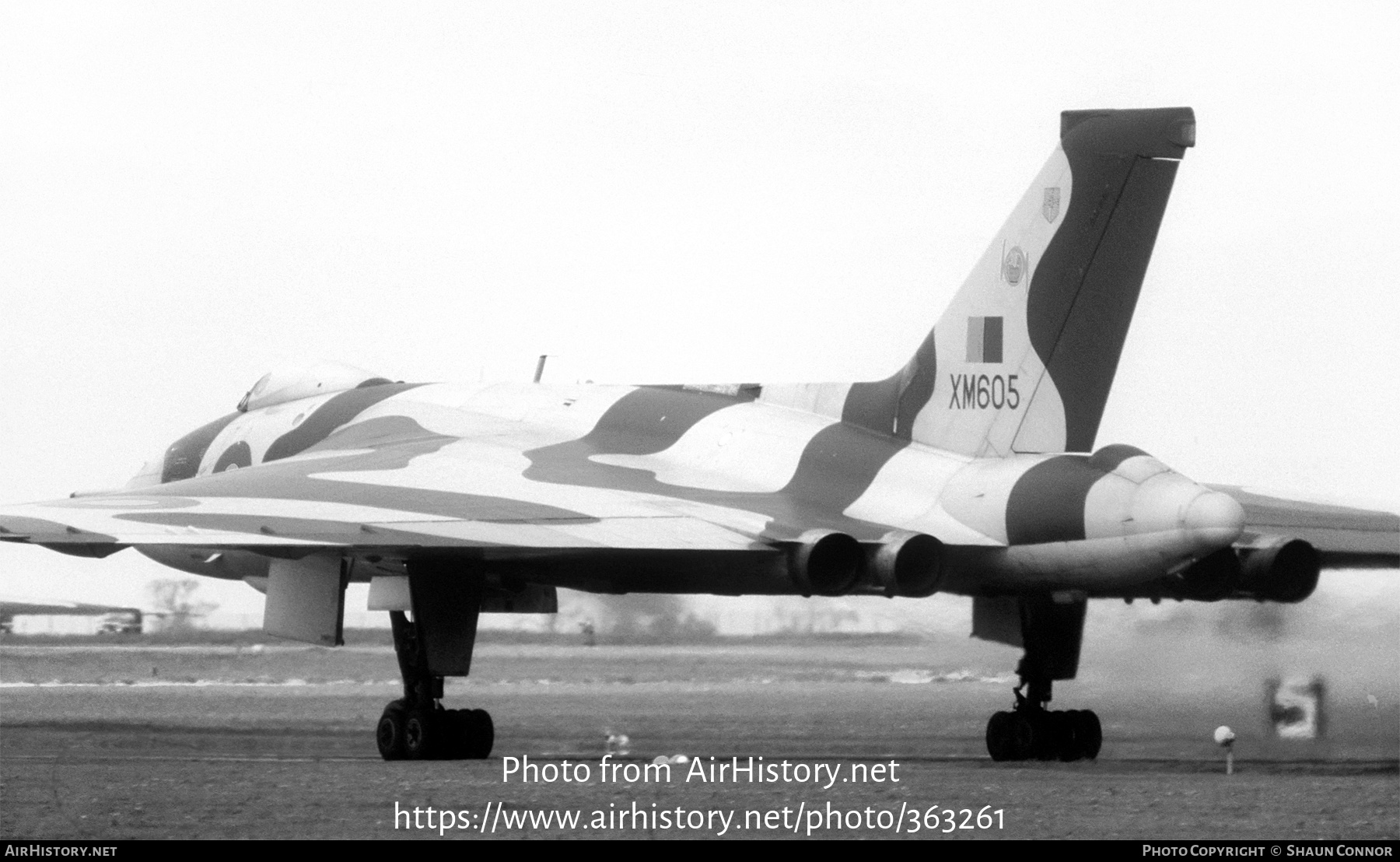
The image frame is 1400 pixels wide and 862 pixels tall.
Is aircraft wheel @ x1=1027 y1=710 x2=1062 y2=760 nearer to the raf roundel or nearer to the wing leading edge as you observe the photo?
the wing leading edge

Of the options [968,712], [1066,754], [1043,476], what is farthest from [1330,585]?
[968,712]

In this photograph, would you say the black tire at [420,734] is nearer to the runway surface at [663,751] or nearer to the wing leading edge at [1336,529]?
the runway surface at [663,751]

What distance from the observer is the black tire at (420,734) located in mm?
17391

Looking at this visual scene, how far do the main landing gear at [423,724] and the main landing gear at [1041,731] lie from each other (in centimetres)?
410

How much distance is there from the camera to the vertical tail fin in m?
16.6

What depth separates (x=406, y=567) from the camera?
57.1 ft

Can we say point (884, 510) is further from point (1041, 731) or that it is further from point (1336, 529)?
point (1336, 529)

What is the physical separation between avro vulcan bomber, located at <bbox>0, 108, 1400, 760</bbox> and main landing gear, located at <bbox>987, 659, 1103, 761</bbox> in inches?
0.9

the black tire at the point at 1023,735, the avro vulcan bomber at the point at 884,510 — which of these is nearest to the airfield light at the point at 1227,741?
the avro vulcan bomber at the point at 884,510

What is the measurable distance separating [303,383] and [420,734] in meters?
6.57

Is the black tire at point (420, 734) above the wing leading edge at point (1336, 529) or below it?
below
